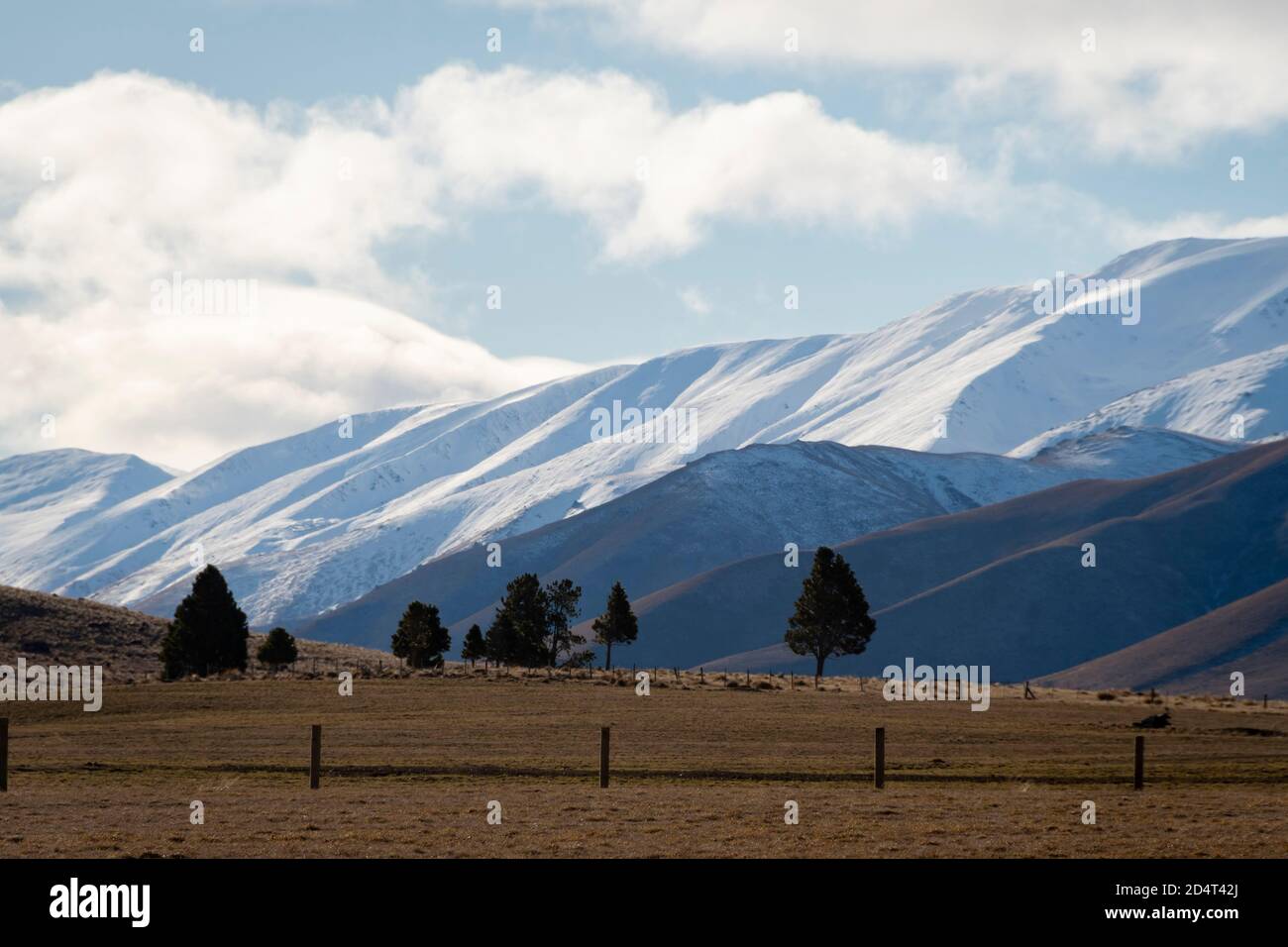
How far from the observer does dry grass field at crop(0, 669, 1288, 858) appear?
2716 centimetres

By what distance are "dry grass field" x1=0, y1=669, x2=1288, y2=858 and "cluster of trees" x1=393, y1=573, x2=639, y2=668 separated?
37372 mm

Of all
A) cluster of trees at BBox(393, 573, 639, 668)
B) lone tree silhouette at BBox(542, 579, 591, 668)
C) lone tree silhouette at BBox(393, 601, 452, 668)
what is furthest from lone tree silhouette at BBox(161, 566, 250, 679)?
lone tree silhouette at BBox(542, 579, 591, 668)

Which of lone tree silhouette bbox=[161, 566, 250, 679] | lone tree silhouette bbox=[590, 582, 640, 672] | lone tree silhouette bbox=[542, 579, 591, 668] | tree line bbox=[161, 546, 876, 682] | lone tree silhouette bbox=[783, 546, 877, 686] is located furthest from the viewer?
lone tree silhouette bbox=[590, 582, 640, 672]

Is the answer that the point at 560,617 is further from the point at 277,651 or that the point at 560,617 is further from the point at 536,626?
the point at 277,651

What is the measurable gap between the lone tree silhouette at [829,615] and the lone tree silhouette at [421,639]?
32532 mm

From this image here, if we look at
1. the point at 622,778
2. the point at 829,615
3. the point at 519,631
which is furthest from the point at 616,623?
the point at 622,778

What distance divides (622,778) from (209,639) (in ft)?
259

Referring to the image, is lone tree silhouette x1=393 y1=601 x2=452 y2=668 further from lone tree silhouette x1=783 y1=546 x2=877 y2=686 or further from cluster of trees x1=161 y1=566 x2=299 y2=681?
lone tree silhouette x1=783 y1=546 x2=877 y2=686

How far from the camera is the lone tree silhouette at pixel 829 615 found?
13688 centimetres

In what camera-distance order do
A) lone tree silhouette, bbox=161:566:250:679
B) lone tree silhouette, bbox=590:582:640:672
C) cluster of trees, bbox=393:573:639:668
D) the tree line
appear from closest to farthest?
lone tree silhouette, bbox=161:566:250:679 < the tree line < cluster of trees, bbox=393:573:639:668 < lone tree silhouette, bbox=590:582:640:672

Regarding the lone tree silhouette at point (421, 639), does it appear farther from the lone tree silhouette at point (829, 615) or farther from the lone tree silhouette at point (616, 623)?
the lone tree silhouette at point (829, 615)

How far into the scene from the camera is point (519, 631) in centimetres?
13488
